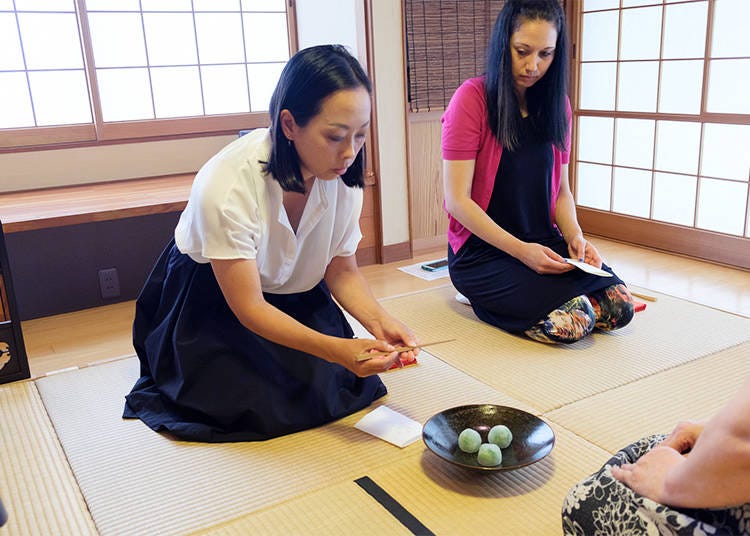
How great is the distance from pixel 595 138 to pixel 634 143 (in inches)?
13.0

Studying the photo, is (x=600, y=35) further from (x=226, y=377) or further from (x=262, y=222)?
(x=226, y=377)

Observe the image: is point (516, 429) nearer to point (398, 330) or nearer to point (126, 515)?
point (398, 330)

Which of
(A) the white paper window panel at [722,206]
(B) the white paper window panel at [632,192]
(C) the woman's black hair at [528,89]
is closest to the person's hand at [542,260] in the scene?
(C) the woman's black hair at [528,89]

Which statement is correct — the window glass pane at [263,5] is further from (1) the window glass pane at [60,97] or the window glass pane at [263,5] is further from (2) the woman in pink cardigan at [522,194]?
(2) the woman in pink cardigan at [522,194]

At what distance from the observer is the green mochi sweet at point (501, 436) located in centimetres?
181

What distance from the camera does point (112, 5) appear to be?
12.3ft

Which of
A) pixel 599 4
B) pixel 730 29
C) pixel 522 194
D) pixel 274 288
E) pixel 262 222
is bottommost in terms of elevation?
pixel 274 288

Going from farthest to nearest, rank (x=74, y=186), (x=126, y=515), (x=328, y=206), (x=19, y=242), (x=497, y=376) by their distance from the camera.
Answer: (x=74, y=186)
(x=19, y=242)
(x=497, y=376)
(x=328, y=206)
(x=126, y=515)

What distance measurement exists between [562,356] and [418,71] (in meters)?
2.01

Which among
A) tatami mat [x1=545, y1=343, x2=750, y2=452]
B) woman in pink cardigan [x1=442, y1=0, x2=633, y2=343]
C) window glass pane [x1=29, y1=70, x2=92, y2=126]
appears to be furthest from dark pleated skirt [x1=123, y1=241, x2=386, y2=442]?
window glass pane [x1=29, y1=70, x2=92, y2=126]

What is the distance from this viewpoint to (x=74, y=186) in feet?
12.2

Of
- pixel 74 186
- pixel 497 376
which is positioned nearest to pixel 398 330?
pixel 497 376

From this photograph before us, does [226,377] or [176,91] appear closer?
[226,377]

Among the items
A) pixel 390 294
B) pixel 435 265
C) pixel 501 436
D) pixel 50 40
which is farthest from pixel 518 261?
pixel 50 40
